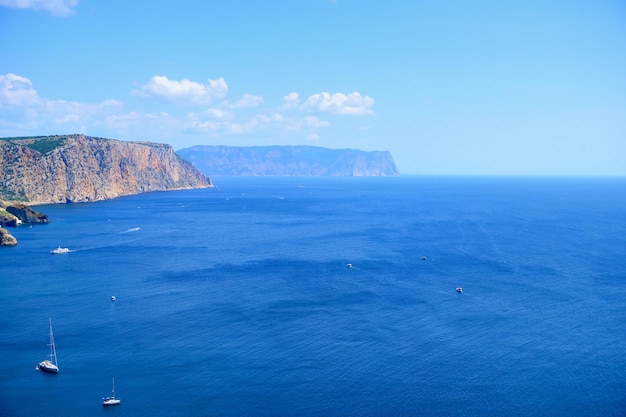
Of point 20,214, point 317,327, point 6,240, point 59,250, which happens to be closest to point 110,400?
point 317,327

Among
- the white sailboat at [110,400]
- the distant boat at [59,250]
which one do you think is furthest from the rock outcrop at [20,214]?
the white sailboat at [110,400]

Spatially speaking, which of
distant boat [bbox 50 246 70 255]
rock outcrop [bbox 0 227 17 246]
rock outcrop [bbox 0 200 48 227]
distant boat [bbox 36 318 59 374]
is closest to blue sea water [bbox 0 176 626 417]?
distant boat [bbox 36 318 59 374]

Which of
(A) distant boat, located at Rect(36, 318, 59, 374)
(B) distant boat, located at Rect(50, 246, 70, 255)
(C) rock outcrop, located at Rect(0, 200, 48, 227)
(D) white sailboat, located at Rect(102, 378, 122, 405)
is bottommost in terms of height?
(D) white sailboat, located at Rect(102, 378, 122, 405)

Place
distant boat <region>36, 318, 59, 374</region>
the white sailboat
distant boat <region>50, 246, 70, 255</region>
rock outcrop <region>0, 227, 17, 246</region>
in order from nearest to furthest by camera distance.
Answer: the white sailboat → distant boat <region>36, 318, 59, 374</region> → distant boat <region>50, 246, 70, 255</region> → rock outcrop <region>0, 227, 17, 246</region>

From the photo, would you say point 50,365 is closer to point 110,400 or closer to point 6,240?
point 110,400

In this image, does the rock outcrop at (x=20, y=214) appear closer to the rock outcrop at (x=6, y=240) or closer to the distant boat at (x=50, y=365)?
the rock outcrop at (x=6, y=240)

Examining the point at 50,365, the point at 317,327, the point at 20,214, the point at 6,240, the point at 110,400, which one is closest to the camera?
the point at 110,400

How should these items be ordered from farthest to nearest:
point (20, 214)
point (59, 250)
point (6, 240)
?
point (20, 214) < point (6, 240) < point (59, 250)

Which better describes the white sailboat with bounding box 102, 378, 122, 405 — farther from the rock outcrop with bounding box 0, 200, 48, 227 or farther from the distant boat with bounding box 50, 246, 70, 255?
the rock outcrop with bounding box 0, 200, 48, 227

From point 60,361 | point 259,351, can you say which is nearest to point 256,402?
point 259,351

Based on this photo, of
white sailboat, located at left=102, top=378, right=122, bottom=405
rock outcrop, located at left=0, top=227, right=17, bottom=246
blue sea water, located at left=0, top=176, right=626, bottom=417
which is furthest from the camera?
rock outcrop, located at left=0, top=227, right=17, bottom=246
